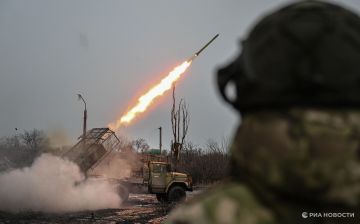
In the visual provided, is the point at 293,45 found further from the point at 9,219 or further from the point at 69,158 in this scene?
the point at 69,158

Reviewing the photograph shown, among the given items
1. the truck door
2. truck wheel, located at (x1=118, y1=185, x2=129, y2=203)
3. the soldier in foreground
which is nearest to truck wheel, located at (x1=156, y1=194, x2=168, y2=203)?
the truck door

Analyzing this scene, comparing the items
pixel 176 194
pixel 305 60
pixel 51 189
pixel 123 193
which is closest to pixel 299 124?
pixel 305 60

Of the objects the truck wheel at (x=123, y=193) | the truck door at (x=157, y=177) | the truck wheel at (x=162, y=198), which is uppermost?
the truck door at (x=157, y=177)

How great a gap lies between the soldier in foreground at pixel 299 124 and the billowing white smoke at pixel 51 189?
74.1ft

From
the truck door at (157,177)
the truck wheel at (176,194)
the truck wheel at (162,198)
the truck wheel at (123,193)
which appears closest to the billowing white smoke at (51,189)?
the truck wheel at (123,193)

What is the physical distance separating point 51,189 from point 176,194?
6.62 m

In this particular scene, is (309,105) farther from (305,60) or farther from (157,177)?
(157,177)

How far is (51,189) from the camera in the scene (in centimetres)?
2397

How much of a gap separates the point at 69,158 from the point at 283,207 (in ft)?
78.0

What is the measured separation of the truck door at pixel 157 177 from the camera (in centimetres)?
2556

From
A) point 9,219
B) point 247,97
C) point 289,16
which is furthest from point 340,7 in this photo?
point 9,219

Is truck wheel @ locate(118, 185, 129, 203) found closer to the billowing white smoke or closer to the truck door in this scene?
the billowing white smoke

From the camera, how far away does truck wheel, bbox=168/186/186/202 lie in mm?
25562

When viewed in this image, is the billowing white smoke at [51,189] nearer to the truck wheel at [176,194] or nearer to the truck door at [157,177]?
the truck door at [157,177]
